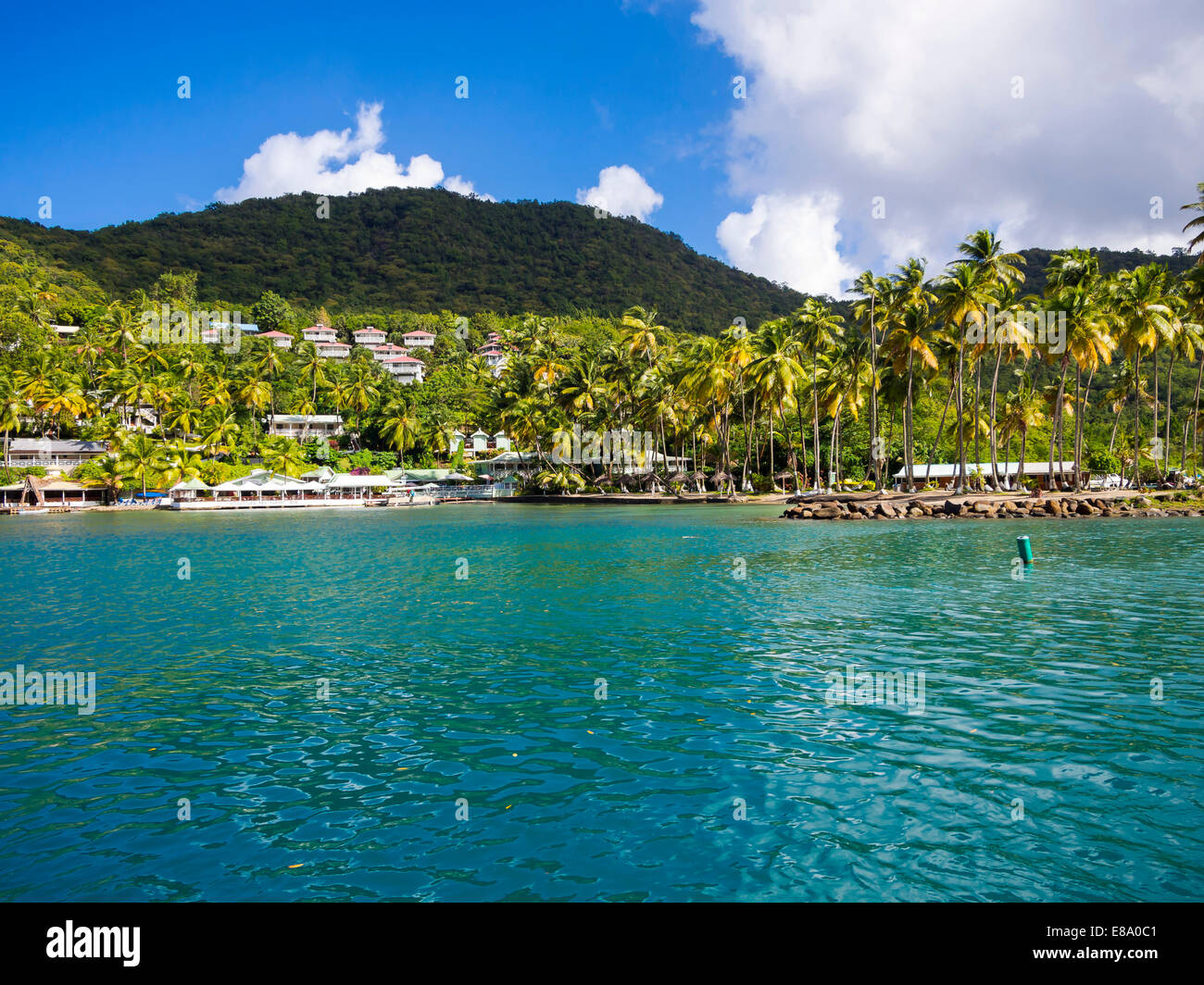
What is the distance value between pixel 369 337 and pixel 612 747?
A: 16676 centimetres

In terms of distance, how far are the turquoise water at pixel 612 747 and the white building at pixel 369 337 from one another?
494ft

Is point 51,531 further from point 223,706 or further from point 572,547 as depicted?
point 223,706

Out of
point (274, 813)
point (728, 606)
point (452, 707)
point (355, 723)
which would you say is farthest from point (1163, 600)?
point (274, 813)

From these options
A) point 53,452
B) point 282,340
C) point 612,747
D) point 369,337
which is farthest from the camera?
point 369,337

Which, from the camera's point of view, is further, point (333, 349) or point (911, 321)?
point (333, 349)

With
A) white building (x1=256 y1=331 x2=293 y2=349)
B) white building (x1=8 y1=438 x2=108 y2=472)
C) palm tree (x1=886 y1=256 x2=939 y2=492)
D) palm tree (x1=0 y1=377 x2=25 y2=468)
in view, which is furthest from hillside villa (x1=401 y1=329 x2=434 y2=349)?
palm tree (x1=886 y1=256 x2=939 y2=492)

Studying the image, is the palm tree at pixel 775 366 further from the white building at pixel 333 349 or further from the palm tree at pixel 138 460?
the white building at pixel 333 349

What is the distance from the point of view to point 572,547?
35344 mm

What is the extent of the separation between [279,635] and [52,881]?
10.4 m

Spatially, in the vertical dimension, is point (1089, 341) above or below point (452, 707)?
above

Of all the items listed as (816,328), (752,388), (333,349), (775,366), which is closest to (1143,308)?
(816,328)

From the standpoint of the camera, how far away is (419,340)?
165875 mm

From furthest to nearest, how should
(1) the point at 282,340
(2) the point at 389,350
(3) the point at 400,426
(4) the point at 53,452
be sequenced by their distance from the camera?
(2) the point at 389,350, (1) the point at 282,340, (3) the point at 400,426, (4) the point at 53,452

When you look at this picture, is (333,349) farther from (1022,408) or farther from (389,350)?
(1022,408)
